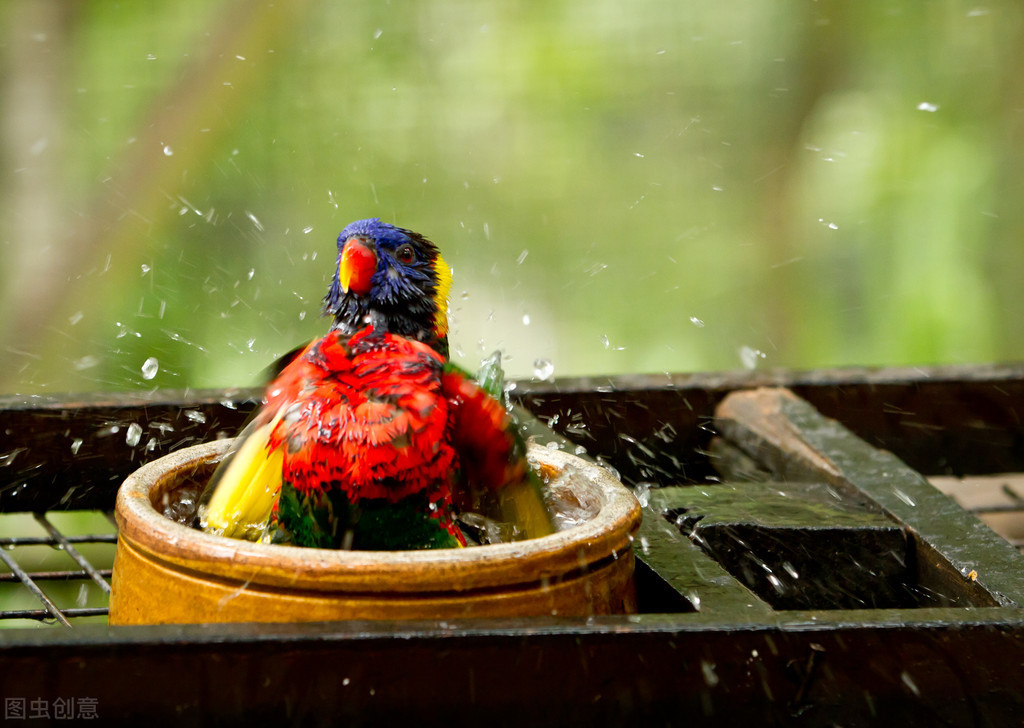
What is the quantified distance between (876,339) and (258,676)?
3.45 meters

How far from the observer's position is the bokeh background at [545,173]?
2.99 metres

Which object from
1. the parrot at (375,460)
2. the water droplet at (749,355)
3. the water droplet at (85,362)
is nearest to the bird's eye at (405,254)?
the parrot at (375,460)

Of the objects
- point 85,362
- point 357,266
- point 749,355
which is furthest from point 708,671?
point 749,355

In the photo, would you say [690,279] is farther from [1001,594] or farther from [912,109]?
[1001,594]

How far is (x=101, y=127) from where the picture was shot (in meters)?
3.07

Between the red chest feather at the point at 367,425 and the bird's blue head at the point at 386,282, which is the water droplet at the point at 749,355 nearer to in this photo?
the bird's blue head at the point at 386,282

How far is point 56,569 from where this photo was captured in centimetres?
159

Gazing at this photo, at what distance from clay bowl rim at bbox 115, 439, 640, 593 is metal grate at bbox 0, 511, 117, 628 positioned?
0.44 feet

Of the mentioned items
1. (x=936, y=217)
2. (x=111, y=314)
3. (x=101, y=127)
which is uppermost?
(x=101, y=127)

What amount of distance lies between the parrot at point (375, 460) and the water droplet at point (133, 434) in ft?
1.36

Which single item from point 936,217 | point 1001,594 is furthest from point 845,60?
point 1001,594

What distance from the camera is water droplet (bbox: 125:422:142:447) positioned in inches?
51.1

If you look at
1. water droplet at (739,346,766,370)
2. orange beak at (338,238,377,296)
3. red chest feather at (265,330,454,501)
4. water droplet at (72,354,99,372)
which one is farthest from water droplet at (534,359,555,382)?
water droplet at (739,346,766,370)

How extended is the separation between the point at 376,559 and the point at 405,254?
0.59m
